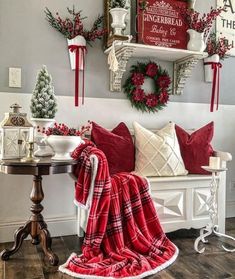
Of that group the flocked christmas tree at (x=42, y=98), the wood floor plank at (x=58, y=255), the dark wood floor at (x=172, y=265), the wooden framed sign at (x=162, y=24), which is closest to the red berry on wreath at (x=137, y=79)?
the wooden framed sign at (x=162, y=24)

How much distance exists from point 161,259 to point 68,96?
1.38 metres

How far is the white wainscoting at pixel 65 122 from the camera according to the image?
2.31 m

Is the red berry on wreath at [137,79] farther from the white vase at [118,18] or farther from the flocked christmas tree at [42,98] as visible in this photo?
the flocked christmas tree at [42,98]

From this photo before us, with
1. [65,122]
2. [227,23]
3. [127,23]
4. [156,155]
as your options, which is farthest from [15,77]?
[227,23]

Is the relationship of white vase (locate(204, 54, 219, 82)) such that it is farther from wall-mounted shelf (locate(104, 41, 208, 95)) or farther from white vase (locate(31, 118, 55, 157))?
white vase (locate(31, 118, 55, 157))

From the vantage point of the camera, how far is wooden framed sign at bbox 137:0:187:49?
2.57 meters

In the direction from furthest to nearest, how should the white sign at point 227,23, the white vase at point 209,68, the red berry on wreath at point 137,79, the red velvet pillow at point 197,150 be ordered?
the white sign at point 227,23
the white vase at point 209,68
the red berry on wreath at point 137,79
the red velvet pillow at point 197,150

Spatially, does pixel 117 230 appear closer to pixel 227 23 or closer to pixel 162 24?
pixel 162 24

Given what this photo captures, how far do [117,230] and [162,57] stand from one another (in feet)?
4.96

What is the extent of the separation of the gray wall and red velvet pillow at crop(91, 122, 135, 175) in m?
0.38

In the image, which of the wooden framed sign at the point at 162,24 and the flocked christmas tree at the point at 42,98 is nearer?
the flocked christmas tree at the point at 42,98

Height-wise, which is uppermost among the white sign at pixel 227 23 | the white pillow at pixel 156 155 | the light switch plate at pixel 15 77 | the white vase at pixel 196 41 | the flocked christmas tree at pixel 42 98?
the white sign at pixel 227 23

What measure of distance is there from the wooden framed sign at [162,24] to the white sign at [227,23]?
45 cm

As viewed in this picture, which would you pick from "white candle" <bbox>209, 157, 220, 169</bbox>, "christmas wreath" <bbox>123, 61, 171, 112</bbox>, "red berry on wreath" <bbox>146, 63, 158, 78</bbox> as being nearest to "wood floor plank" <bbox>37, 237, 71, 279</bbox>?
"white candle" <bbox>209, 157, 220, 169</bbox>
